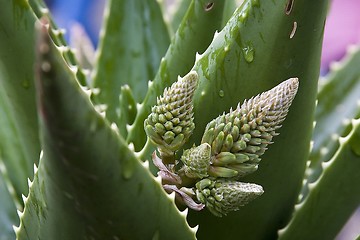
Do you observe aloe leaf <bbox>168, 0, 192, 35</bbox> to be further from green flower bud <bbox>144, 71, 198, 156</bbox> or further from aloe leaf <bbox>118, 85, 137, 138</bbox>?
green flower bud <bbox>144, 71, 198, 156</bbox>

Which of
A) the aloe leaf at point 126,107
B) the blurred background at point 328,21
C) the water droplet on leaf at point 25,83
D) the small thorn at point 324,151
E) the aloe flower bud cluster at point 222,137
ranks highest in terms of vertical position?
the aloe flower bud cluster at point 222,137

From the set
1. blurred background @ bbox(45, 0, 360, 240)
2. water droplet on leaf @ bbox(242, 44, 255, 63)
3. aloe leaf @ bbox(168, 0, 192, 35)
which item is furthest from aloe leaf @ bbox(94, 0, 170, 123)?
blurred background @ bbox(45, 0, 360, 240)

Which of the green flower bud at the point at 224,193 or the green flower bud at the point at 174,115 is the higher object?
the green flower bud at the point at 174,115

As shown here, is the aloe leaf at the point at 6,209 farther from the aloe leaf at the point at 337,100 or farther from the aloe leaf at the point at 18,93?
the aloe leaf at the point at 337,100

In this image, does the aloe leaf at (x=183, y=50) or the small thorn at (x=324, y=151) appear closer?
the aloe leaf at (x=183, y=50)

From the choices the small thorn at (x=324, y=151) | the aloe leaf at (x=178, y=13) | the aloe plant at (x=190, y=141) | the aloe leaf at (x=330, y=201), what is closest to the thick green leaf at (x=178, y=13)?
the aloe leaf at (x=178, y=13)

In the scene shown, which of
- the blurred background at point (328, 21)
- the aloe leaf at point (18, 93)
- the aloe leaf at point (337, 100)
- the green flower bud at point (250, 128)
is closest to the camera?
the green flower bud at point (250, 128)

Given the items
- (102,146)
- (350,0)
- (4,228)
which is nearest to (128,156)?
(102,146)

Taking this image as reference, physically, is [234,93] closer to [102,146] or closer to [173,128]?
[173,128]
